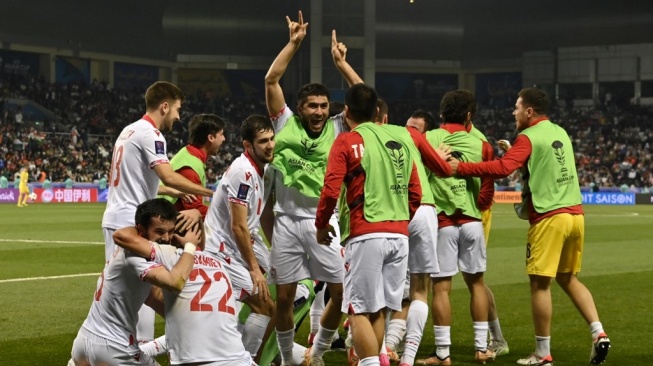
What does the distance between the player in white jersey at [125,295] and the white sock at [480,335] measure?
11.4 feet

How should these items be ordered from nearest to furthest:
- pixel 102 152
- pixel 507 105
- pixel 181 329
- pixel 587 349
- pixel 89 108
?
pixel 181 329, pixel 587 349, pixel 102 152, pixel 89 108, pixel 507 105

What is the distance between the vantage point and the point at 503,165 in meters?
9.04

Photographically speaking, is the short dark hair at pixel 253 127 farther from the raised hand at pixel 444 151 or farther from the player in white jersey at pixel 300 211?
the raised hand at pixel 444 151

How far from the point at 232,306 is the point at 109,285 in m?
0.85

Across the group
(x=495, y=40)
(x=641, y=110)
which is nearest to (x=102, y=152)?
(x=495, y=40)

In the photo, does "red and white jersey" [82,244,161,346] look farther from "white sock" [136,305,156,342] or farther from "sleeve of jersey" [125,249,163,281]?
"white sock" [136,305,156,342]

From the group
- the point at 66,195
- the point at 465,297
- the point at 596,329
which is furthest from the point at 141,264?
the point at 66,195

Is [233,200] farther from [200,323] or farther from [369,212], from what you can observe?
[200,323]

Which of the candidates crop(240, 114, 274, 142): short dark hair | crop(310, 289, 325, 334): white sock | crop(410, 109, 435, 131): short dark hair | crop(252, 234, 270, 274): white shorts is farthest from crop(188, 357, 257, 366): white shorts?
crop(410, 109, 435, 131): short dark hair

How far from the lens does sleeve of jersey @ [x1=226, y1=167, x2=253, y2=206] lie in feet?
26.7

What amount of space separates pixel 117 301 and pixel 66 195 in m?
44.0

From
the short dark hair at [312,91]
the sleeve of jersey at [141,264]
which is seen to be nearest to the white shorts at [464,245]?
the short dark hair at [312,91]

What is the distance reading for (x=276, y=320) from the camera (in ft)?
29.2

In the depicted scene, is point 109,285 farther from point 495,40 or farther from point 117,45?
point 495,40
